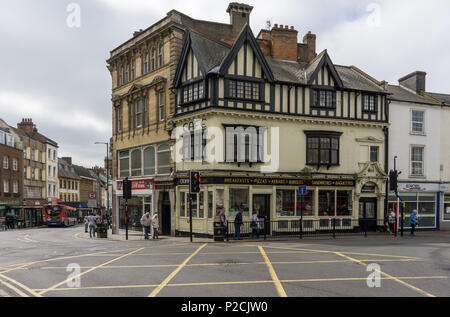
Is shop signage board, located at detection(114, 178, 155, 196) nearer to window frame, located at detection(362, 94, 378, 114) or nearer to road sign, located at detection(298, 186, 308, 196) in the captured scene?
road sign, located at detection(298, 186, 308, 196)

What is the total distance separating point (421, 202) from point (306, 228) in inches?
406

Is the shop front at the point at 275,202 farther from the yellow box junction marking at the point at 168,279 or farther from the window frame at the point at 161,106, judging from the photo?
the yellow box junction marking at the point at 168,279

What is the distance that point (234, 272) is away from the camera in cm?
1255

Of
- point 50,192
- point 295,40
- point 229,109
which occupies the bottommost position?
point 50,192

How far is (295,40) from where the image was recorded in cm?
3016

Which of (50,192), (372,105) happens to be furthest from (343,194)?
(50,192)

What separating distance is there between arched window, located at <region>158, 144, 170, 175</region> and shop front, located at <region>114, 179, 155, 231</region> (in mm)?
1225

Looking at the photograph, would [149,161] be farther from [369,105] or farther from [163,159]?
[369,105]

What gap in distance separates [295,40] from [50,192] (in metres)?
52.4

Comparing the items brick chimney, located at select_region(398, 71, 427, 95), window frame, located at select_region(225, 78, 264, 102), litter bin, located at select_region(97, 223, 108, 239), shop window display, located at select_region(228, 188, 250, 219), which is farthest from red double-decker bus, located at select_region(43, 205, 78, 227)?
brick chimney, located at select_region(398, 71, 427, 95)

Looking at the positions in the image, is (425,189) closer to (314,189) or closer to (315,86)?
(314,189)

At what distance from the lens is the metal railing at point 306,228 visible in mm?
24031

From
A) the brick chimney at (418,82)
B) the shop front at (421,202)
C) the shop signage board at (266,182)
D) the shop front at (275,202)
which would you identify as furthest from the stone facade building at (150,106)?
the shop front at (421,202)

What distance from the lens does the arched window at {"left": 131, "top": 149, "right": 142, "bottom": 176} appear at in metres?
31.3
